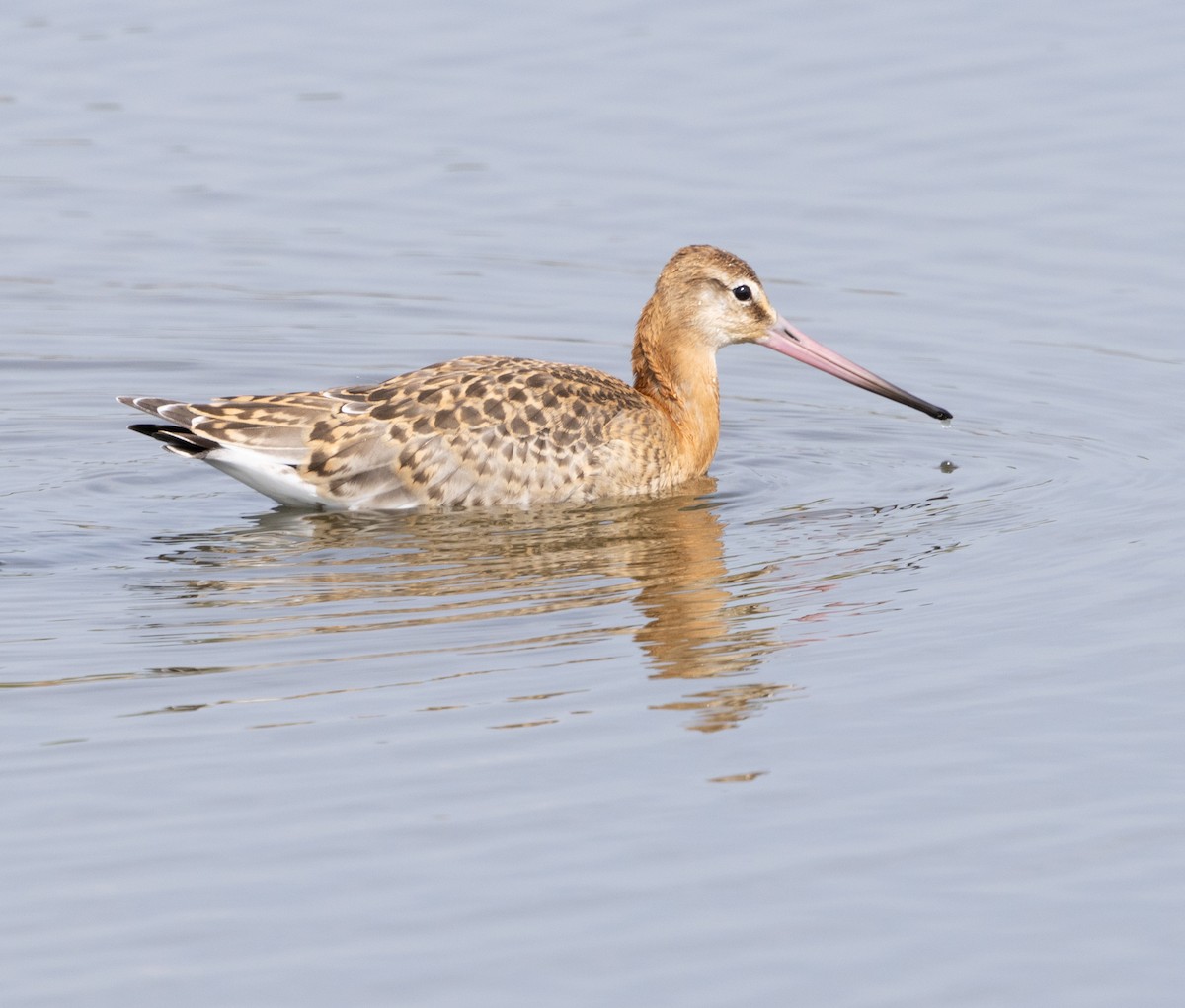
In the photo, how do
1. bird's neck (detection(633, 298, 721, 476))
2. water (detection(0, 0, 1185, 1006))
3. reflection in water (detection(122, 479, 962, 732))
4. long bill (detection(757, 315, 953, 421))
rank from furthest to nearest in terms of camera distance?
long bill (detection(757, 315, 953, 421))
bird's neck (detection(633, 298, 721, 476))
reflection in water (detection(122, 479, 962, 732))
water (detection(0, 0, 1185, 1006))

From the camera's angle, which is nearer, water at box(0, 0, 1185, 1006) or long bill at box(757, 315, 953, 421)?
water at box(0, 0, 1185, 1006)

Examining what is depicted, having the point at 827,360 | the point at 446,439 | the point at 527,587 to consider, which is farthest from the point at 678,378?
the point at 527,587

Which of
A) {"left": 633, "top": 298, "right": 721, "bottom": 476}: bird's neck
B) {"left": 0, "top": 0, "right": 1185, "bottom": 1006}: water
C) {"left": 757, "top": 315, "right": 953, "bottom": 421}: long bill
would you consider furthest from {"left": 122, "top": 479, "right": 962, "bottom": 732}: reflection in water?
{"left": 757, "top": 315, "right": 953, "bottom": 421}: long bill

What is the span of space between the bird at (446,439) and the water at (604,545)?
238 mm

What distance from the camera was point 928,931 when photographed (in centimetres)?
691

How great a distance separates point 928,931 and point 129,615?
4400 millimetres

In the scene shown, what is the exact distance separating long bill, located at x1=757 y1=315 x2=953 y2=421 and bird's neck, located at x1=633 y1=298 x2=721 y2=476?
39 cm

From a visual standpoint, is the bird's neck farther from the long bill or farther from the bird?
the long bill

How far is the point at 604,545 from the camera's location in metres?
11.5

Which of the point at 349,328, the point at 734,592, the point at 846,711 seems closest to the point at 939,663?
the point at 846,711

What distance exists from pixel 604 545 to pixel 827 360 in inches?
93.6

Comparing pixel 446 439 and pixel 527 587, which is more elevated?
pixel 446 439

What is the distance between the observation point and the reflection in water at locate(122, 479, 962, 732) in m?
9.57

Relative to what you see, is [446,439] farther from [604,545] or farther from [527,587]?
[527,587]
